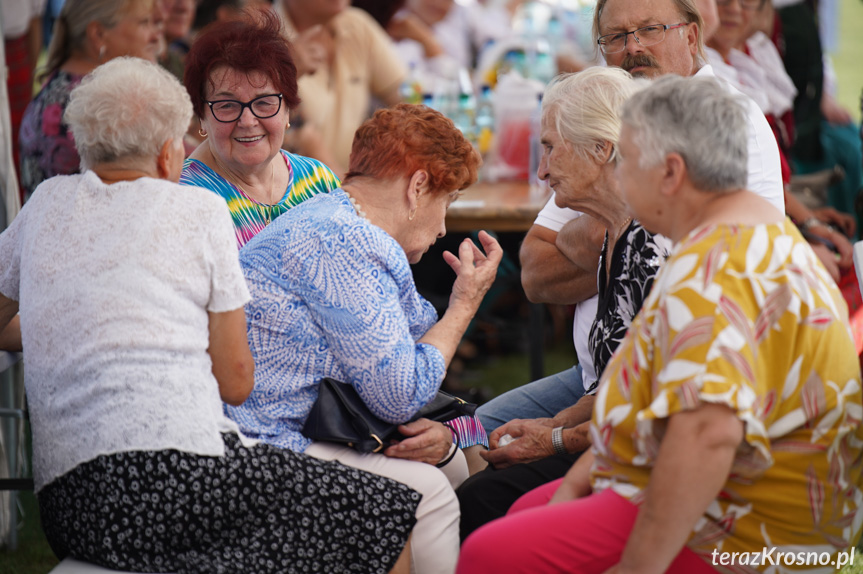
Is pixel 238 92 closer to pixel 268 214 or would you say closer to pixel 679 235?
pixel 268 214

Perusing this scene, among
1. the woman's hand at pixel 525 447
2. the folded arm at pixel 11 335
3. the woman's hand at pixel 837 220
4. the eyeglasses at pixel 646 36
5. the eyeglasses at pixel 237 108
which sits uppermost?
the eyeglasses at pixel 646 36

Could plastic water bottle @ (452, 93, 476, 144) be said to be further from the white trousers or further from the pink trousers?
the pink trousers

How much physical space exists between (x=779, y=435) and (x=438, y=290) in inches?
145

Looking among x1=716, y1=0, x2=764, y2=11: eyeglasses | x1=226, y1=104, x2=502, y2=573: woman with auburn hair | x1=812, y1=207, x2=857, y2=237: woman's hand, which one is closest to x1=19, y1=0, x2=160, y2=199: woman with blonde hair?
x1=226, y1=104, x2=502, y2=573: woman with auburn hair

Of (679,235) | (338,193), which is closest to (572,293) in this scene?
(338,193)

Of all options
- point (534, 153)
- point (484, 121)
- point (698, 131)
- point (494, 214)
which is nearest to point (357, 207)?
point (698, 131)

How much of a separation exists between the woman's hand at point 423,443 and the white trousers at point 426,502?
0.08ft

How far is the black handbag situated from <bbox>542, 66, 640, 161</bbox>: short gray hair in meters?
0.85

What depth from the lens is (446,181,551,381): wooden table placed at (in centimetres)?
403

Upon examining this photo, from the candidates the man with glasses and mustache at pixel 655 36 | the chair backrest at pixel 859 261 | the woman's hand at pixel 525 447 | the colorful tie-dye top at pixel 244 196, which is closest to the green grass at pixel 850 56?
the man with glasses and mustache at pixel 655 36

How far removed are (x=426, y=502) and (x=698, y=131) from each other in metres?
1.05

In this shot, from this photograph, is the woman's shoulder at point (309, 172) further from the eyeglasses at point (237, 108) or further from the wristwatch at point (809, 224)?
the wristwatch at point (809, 224)

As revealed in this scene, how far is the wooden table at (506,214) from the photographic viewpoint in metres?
4.03

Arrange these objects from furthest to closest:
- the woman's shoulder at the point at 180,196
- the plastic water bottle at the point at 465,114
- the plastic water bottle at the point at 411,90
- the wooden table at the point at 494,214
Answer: the plastic water bottle at the point at 411,90, the plastic water bottle at the point at 465,114, the wooden table at the point at 494,214, the woman's shoulder at the point at 180,196
